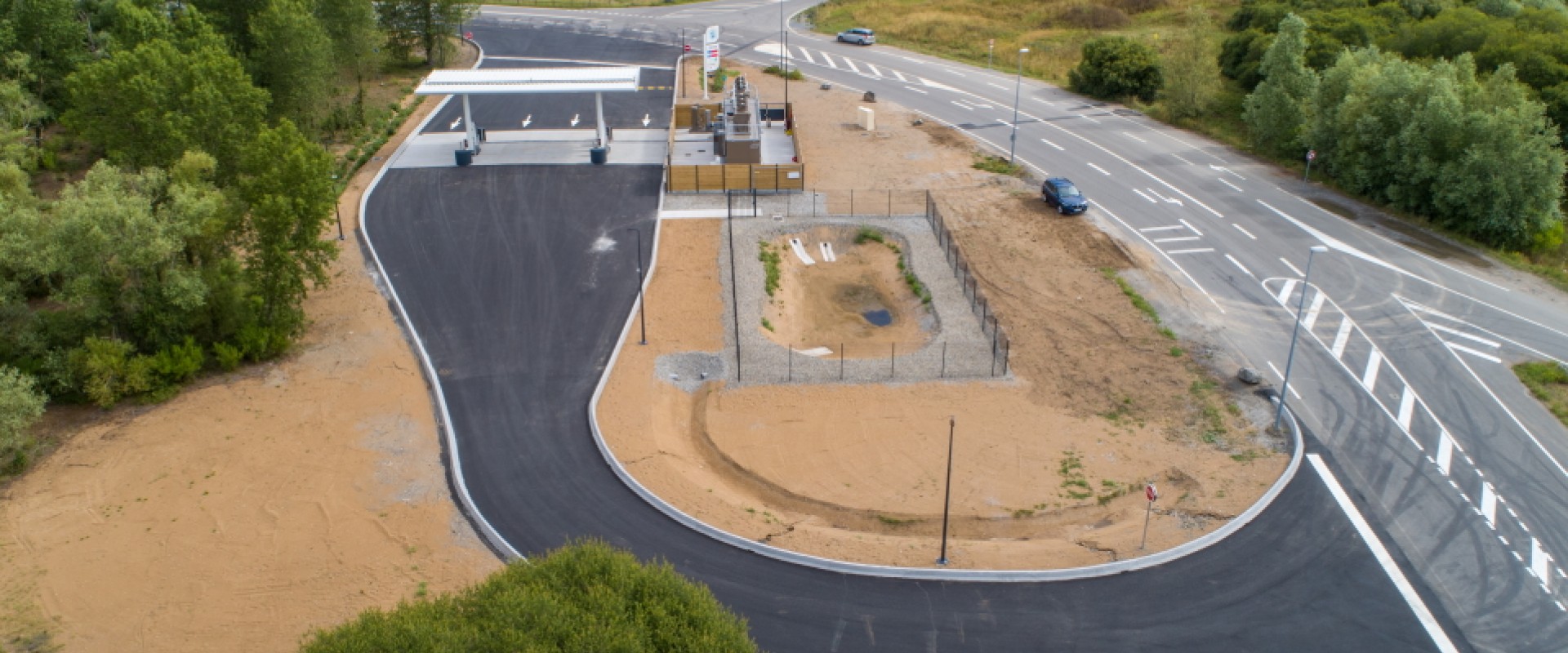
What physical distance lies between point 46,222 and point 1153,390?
37.8 meters

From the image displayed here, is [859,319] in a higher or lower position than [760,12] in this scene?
lower

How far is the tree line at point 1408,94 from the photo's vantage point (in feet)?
158

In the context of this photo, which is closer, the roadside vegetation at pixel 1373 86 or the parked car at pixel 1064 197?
the roadside vegetation at pixel 1373 86

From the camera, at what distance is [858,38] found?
87.4 metres

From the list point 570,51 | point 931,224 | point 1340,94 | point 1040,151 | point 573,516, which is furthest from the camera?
point 570,51

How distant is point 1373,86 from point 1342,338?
1950 cm

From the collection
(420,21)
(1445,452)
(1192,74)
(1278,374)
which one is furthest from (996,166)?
(420,21)

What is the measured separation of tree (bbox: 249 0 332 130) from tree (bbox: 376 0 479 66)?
17.1 metres

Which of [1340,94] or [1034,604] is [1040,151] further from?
[1034,604]

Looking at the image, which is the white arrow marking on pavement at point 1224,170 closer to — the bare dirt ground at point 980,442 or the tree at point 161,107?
the bare dirt ground at point 980,442

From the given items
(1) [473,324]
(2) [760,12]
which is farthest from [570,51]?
(1) [473,324]

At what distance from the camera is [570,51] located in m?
81.8

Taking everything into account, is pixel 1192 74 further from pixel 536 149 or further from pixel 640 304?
pixel 640 304

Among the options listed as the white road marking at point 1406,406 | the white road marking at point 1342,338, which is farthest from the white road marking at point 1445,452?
the white road marking at point 1342,338
